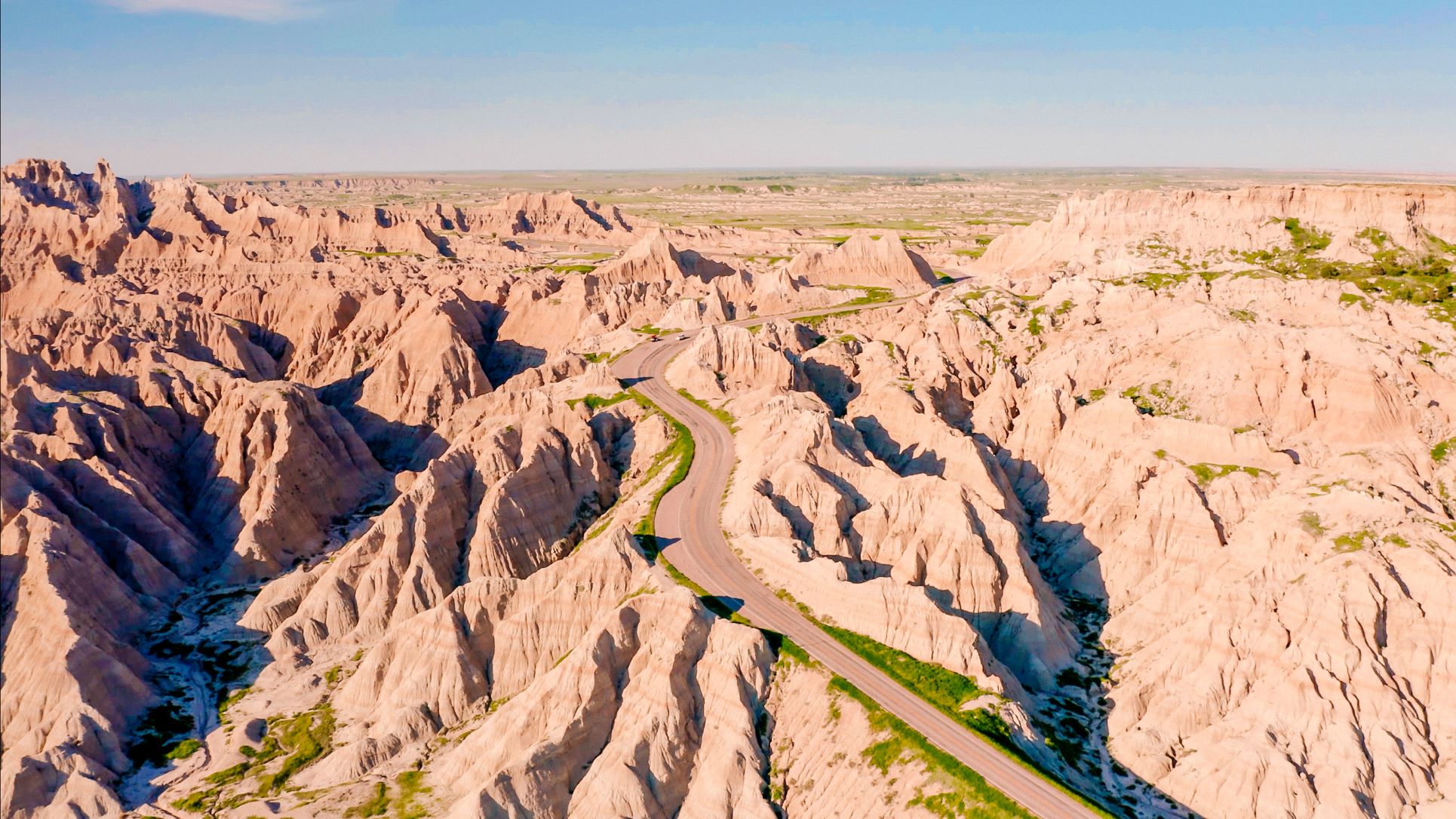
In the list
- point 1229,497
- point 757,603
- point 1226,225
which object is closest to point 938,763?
point 757,603

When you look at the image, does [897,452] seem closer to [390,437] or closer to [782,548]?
[782,548]

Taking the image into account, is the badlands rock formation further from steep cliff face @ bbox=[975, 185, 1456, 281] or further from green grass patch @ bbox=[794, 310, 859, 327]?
green grass patch @ bbox=[794, 310, 859, 327]

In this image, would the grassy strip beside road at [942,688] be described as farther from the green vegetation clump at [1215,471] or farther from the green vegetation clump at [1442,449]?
the green vegetation clump at [1442,449]

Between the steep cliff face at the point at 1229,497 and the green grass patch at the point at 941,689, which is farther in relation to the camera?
the steep cliff face at the point at 1229,497

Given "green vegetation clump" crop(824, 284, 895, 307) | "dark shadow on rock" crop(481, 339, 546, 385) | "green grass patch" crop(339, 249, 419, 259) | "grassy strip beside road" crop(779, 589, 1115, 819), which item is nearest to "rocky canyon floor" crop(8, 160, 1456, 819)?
"grassy strip beside road" crop(779, 589, 1115, 819)

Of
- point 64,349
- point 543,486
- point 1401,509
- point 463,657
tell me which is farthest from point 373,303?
point 1401,509

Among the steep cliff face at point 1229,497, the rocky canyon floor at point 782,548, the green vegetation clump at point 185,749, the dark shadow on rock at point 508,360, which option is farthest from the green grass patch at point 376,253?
the green vegetation clump at point 185,749
